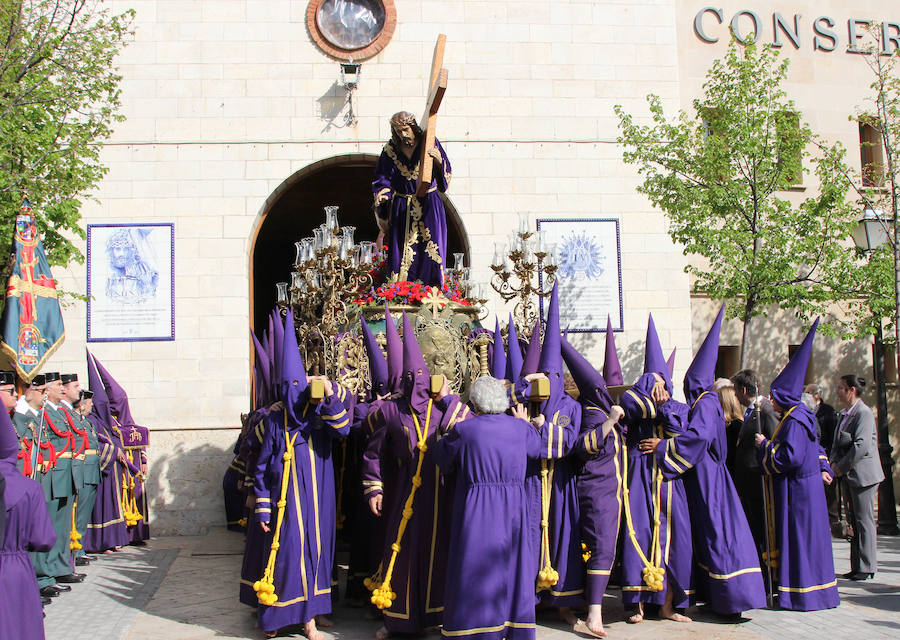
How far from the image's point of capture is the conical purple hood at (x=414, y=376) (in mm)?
6551

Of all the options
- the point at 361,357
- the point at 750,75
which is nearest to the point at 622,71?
the point at 750,75

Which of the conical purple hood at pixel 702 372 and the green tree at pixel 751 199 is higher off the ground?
the green tree at pixel 751 199

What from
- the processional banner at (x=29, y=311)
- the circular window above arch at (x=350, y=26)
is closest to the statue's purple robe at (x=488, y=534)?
the processional banner at (x=29, y=311)

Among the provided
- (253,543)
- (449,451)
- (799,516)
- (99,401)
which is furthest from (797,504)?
(99,401)

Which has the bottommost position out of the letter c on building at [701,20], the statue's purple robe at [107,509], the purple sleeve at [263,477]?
the statue's purple robe at [107,509]

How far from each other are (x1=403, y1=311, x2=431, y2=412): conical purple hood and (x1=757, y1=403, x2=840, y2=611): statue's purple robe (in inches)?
113

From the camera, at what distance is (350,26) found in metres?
14.5

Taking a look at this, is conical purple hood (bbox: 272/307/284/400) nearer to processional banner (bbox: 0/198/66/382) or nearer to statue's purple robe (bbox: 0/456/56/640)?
processional banner (bbox: 0/198/66/382)

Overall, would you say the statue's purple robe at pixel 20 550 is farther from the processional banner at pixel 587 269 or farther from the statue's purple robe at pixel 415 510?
the processional banner at pixel 587 269

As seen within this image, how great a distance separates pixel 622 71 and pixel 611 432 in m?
9.58

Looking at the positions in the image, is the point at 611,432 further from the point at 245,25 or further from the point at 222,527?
the point at 245,25

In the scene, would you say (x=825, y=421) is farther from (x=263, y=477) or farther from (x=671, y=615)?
(x=263, y=477)

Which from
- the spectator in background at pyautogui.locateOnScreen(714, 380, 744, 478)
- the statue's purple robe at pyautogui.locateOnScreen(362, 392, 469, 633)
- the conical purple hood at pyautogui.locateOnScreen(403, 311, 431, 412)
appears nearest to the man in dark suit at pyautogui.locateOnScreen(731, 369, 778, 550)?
the spectator in background at pyautogui.locateOnScreen(714, 380, 744, 478)

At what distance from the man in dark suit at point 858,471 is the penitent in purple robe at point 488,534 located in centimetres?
417
